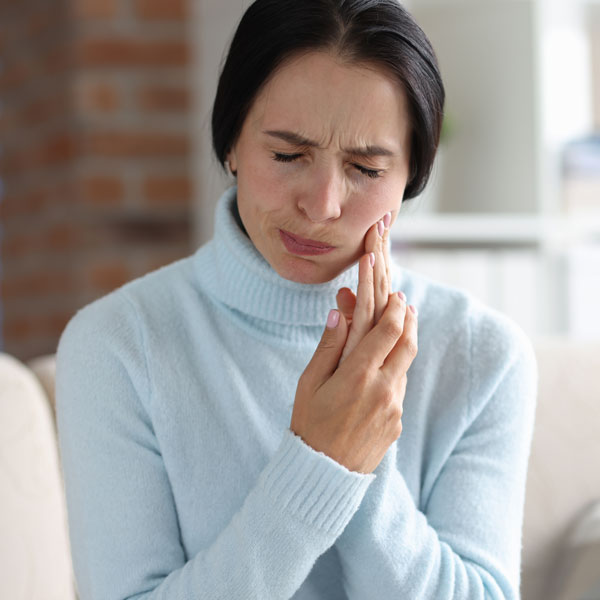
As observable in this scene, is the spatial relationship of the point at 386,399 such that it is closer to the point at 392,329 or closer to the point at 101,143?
the point at 392,329

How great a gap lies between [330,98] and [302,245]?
0.17 m

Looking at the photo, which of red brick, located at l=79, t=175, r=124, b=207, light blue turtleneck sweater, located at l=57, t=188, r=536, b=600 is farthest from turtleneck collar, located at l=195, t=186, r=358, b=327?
red brick, located at l=79, t=175, r=124, b=207

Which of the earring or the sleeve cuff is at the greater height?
the earring

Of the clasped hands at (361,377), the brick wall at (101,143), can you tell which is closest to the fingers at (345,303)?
the clasped hands at (361,377)

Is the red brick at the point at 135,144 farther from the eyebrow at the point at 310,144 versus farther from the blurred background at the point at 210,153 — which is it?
the eyebrow at the point at 310,144

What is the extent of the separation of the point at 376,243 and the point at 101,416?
1.20 ft

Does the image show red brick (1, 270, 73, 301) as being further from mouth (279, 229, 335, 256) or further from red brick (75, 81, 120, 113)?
mouth (279, 229, 335, 256)

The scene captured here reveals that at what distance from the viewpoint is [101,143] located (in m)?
2.74

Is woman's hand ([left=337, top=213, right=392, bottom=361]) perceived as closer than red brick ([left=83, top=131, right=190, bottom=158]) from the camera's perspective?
Yes

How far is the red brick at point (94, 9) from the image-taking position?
105 inches

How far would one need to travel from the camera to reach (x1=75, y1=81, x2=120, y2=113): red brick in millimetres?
2709

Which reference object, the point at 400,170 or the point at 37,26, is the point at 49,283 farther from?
the point at 400,170

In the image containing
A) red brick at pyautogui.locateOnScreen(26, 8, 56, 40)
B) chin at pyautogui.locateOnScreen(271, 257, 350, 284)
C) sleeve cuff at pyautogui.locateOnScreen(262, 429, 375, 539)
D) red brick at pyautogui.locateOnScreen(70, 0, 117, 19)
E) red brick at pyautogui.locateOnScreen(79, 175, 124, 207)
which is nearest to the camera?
sleeve cuff at pyautogui.locateOnScreen(262, 429, 375, 539)

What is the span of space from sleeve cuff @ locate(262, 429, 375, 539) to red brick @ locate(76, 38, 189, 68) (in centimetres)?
203
